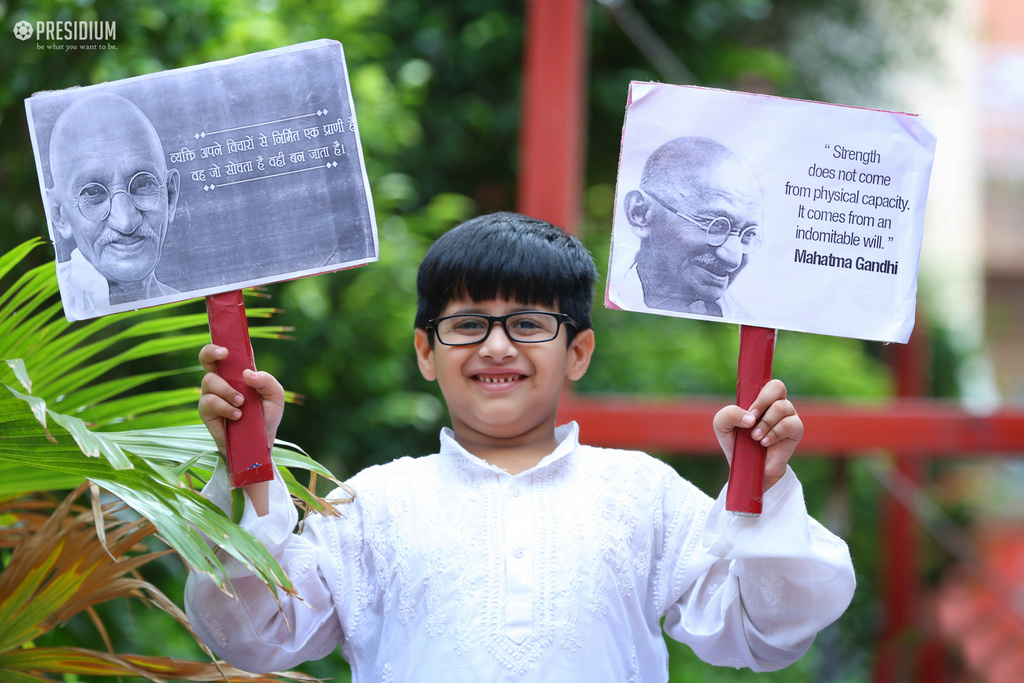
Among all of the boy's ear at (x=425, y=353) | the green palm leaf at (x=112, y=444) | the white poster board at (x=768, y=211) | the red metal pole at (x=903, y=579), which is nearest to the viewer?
the green palm leaf at (x=112, y=444)

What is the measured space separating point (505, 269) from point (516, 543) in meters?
0.41

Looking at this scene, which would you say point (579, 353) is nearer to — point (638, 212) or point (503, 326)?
point (503, 326)

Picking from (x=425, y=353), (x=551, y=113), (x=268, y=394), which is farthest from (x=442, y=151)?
(x=268, y=394)

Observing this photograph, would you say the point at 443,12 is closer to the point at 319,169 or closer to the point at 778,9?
the point at 778,9

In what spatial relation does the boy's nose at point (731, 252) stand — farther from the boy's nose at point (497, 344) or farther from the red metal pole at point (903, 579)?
the red metal pole at point (903, 579)

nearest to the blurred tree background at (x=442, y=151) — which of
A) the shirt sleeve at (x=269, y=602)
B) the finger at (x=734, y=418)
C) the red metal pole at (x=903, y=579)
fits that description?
the red metal pole at (x=903, y=579)

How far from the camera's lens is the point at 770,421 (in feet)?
4.58

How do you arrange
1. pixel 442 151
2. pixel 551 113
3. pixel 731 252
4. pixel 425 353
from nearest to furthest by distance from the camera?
1. pixel 731 252
2. pixel 425 353
3. pixel 551 113
4. pixel 442 151

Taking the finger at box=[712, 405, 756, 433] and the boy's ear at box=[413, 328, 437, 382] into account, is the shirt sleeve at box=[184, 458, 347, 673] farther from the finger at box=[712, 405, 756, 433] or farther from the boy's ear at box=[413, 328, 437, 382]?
the finger at box=[712, 405, 756, 433]

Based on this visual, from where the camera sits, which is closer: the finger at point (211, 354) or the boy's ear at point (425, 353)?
the finger at point (211, 354)

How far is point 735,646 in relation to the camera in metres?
1.48

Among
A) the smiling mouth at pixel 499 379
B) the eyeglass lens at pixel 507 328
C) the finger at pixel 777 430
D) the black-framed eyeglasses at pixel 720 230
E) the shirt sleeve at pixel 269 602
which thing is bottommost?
the shirt sleeve at pixel 269 602

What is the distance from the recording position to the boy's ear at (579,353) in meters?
1.64

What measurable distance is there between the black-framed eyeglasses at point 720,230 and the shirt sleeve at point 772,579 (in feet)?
1.08
